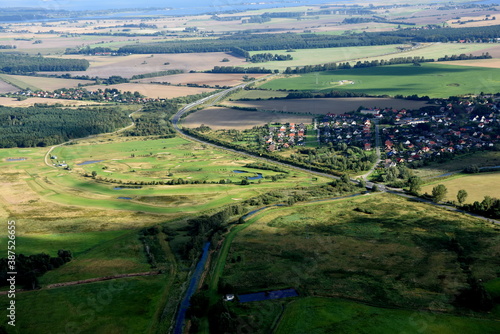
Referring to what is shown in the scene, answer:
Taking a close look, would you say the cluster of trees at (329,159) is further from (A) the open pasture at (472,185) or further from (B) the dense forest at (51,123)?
(B) the dense forest at (51,123)

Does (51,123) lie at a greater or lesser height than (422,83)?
lesser

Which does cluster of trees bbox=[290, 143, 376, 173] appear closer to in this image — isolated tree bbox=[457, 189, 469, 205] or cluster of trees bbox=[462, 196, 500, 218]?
isolated tree bbox=[457, 189, 469, 205]

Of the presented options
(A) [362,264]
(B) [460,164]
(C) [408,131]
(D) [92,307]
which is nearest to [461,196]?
(B) [460,164]

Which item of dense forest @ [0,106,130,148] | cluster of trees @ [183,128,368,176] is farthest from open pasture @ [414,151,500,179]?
dense forest @ [0,106,130,148]

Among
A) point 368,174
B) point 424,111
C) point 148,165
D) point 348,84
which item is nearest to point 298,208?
point 368,174

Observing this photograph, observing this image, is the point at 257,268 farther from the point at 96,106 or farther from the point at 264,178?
the point at 96,106

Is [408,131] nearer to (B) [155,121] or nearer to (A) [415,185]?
(A) [415,185]
